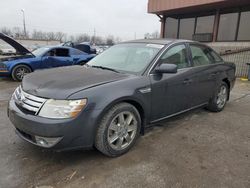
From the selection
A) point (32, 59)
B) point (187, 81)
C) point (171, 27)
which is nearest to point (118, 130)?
point (187, 81)

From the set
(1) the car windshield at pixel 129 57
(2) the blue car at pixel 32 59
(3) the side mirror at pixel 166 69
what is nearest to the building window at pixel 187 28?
(2) the blue car at pixel 32 59

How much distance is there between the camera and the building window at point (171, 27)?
14.2 metres

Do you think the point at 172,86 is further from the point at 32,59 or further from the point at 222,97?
the point at 32,59

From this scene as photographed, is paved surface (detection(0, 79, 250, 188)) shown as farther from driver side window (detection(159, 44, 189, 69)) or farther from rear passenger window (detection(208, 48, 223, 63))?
rear passenger window (detection(208, 48, 223, 63))

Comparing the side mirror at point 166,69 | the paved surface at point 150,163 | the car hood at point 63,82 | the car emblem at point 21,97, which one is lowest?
the paved surface at point 150,163

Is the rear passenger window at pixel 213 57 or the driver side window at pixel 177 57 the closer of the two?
the driver side window at pixel 177 57

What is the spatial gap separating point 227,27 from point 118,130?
39.5 ft

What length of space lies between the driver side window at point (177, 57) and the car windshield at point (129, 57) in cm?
16

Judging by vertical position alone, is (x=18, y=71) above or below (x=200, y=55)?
below

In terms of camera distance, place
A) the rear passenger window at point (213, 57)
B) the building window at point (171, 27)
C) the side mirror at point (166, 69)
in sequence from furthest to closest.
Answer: the building window at point (171, 27) → the rear passenger window at point (213, 57) → the side mirror at point (166, 69)

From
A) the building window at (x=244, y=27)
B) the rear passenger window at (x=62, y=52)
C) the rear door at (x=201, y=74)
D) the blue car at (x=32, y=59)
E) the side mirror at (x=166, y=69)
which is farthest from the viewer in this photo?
the building window at (x=244, y=27)

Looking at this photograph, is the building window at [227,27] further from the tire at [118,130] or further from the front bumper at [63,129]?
the front bumper at [63,129]

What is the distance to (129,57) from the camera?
3.20 metres

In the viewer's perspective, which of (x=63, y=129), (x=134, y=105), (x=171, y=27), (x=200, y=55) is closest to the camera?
(x=63, y=129)
